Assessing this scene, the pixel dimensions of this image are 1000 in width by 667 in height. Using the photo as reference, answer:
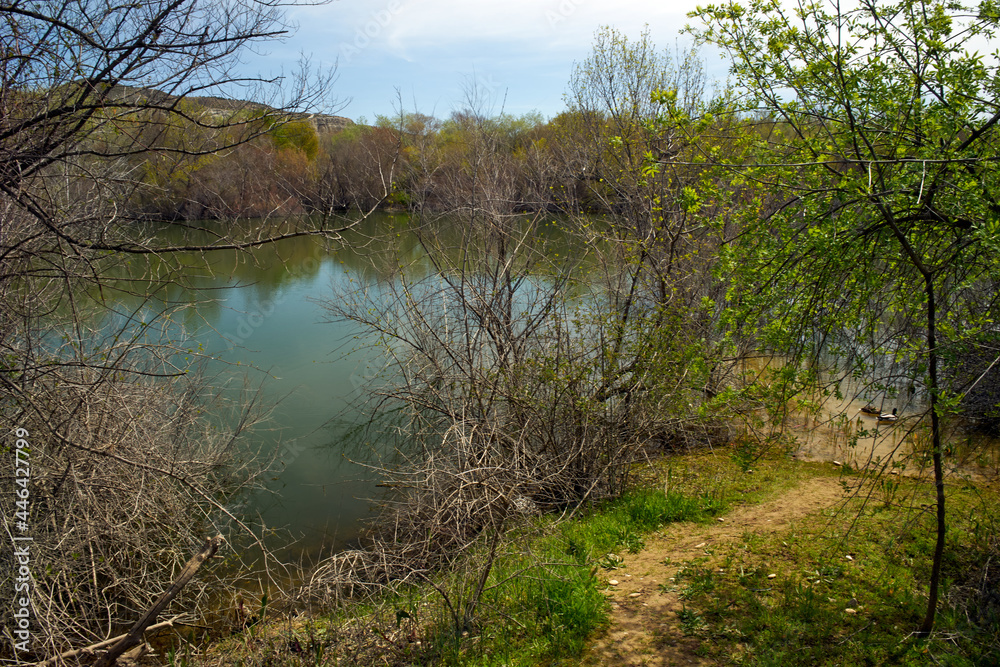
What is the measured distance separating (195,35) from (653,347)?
206 inches

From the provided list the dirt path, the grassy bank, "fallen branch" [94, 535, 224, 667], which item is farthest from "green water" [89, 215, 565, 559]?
the dirt path

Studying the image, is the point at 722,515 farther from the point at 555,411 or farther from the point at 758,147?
the point at 758,147

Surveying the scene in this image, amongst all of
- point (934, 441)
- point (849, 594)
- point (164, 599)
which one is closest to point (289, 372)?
point (164, 599)

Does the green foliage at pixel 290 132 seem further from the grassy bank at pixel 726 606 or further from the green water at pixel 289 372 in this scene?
the grassy bank at pixel 726 606

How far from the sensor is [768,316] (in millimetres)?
4535

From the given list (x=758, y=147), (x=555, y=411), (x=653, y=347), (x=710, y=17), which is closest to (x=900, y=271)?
(x=758, y=147)

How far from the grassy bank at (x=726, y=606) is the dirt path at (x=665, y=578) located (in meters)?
0.10

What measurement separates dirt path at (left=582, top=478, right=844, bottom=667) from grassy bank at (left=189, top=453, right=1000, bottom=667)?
0.10 meters

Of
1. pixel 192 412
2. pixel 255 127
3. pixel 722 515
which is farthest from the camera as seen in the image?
pixel 192 412

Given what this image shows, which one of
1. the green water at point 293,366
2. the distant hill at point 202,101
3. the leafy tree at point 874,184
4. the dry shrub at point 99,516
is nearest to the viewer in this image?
the leafy tree at point 874,184

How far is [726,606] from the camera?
457 centimetres

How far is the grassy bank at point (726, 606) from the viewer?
4.04 meters

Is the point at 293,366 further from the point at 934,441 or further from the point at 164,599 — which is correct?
the point at 934,441

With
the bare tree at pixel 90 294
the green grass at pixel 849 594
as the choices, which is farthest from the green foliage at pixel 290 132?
the green grass at pixel 849 594
